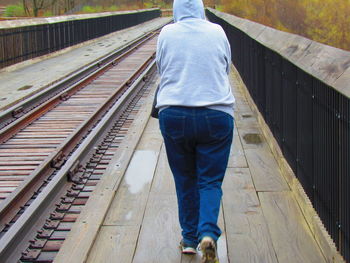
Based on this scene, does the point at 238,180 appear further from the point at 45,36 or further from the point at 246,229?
the point at 45,36

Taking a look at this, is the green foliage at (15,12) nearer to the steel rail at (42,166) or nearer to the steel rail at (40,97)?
the steel rail at (40,97)

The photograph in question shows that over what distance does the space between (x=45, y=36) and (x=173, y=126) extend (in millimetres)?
18746

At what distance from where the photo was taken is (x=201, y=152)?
12.5 ft

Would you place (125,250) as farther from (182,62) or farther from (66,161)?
(66,161)

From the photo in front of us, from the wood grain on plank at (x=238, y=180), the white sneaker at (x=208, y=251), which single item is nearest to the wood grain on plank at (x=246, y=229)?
the wood grain on plank at (x=238, y=180)

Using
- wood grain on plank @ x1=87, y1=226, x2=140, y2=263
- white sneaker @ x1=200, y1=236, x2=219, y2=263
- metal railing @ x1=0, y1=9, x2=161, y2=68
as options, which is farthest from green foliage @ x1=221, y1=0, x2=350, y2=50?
white sneaker @ x1=200, y1=236, x2=219, y2=263

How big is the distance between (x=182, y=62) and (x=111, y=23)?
107ft

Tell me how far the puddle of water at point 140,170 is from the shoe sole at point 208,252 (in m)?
2.27

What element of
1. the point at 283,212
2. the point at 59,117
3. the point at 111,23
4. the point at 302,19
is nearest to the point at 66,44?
the point at 111,23

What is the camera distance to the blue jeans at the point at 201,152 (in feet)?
12.2

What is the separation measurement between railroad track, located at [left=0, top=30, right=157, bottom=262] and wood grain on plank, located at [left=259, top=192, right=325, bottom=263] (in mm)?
1676

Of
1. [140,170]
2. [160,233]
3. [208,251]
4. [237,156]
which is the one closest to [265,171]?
[237,156]

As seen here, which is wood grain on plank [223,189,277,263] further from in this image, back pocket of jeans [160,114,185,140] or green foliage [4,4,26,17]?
green foliage [4,4,26,17]

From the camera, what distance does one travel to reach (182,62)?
12.4 ft
